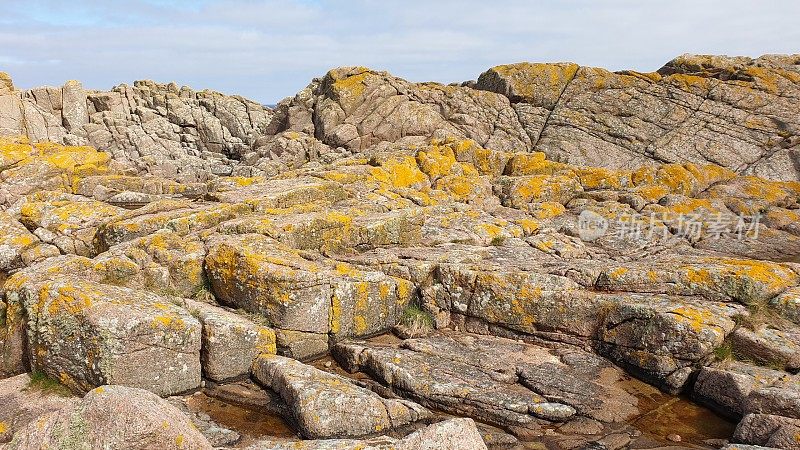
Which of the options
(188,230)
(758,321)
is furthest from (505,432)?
(188,230)

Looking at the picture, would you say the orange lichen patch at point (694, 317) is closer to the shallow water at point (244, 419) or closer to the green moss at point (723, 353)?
the green moss at point (723, 353)

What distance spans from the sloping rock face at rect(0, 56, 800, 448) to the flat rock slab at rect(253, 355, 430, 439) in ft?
0.17

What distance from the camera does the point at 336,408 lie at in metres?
11.0

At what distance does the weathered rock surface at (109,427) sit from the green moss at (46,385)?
419 centimetres

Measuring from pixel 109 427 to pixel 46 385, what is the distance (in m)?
5.73

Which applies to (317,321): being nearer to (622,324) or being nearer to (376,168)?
(622,324)

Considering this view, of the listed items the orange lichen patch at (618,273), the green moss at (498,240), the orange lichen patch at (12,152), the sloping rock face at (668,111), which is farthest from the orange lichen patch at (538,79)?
the orange lichen patch at (12,152)

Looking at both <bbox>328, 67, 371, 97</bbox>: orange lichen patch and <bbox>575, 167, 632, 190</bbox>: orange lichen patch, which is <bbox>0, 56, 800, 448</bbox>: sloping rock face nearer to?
<bbox>575, 167, 632, 190</bbox>: orange lichen patch

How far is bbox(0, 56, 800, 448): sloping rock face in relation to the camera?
1180 centimetres

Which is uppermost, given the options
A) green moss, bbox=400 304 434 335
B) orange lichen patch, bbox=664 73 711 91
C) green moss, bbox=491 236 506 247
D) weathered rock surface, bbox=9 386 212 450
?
orange lichen patch, bbox=664 73 711 91

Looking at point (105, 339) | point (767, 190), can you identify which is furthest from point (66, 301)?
point (767, 190)

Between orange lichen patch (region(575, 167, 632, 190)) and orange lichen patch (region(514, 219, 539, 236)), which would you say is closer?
orange lichen patch (region(514, 219, 539, 236))

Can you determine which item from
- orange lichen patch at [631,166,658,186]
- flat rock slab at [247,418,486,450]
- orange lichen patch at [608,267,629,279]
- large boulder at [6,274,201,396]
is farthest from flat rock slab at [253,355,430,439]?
orange lichen patch at [631,166,658,186]

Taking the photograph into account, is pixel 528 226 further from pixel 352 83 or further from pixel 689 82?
pixel 689 82
